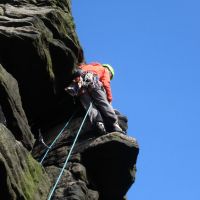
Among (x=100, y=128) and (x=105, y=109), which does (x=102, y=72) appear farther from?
(x=100, y=128)

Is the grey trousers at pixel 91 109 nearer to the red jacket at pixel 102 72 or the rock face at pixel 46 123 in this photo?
the rock face at pixel 46 123

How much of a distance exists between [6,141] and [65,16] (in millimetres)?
6399

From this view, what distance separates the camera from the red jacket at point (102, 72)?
1291 cm

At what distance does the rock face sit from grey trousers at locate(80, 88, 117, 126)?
1.12 feet

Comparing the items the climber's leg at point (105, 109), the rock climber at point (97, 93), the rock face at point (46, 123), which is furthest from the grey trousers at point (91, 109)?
the rock face at point (46, 123)

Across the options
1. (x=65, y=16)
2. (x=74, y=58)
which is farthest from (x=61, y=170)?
(x=65, y=16)

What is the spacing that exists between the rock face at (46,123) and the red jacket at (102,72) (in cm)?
36

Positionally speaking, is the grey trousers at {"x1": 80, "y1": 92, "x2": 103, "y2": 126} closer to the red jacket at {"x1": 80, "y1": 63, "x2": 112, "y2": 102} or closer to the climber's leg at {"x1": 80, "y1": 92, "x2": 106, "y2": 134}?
the climber's leg at {"x1": 80, "y1": 92, "x2": 106, "y2": 134}

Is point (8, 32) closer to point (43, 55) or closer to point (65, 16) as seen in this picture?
point (43, 55)

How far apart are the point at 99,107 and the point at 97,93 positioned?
1.42 feet

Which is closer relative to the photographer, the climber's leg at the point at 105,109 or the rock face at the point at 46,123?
the rock face at the point at 46,123

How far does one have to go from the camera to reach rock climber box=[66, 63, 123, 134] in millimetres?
11766

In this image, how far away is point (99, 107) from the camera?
12.2m

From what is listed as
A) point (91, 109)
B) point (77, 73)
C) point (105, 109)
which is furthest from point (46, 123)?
point (105, 109)
